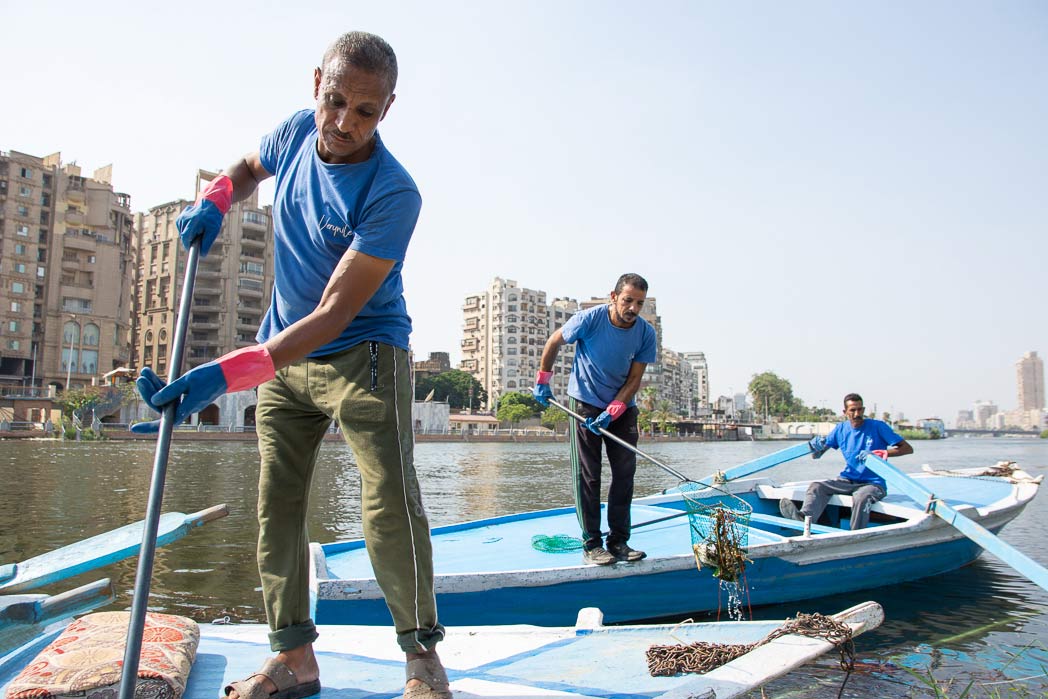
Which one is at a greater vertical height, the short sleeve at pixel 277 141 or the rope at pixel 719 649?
the short sleeve at pixel 277 141

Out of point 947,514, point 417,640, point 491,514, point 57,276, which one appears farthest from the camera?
point 57,276

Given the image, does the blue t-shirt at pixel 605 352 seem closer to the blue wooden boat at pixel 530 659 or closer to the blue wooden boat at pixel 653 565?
the blue wooden boat at pixel 653 565

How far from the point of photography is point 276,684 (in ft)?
8.27

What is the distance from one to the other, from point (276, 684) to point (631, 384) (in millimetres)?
3934

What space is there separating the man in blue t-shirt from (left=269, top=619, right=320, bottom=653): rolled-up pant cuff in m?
6.91

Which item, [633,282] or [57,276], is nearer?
[633,282]

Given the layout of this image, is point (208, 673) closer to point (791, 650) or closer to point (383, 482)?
Answer: point (383, 482)

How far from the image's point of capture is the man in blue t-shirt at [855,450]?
8312mm

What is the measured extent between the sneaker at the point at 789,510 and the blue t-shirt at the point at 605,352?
4.09m

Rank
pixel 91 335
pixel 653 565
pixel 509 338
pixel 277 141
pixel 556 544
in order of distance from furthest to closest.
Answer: pixel 509 338 → pixel 91 335 → pixel 556 544 → pixel 653 565 → pixel 277 141

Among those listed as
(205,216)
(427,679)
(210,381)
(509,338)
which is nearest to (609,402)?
(427,679)

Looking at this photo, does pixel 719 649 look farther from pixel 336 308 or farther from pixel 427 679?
pixel 336 308

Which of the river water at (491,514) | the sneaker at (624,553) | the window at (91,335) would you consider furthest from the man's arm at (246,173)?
the window at (91,335)

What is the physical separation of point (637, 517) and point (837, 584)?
6.85ft
